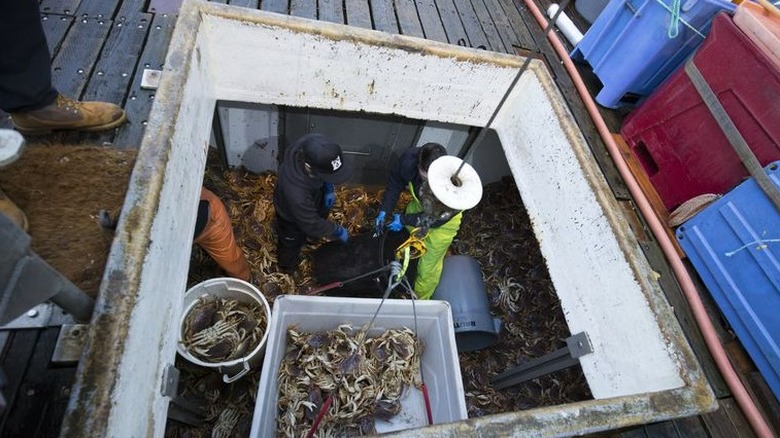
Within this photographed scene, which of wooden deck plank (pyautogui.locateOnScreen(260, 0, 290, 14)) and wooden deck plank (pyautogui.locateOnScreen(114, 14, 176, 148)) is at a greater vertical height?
wooden deck plank (pyautogui.locateOnScreen(260, 0, 290, 14))

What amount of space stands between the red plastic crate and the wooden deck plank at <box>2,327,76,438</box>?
4.29 m

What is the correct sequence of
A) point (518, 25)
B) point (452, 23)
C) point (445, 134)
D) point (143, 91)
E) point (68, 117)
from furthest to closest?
point (445, 134)
point (518, 25)
point (452, 23)
point (143, 91)
point (68, 117)

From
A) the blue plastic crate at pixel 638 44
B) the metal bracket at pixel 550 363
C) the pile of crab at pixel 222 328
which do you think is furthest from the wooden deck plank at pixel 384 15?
the metal bracket at pixel 550 363

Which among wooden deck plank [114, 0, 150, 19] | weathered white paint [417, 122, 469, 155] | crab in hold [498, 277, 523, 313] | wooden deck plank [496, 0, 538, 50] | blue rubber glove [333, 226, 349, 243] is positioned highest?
wooden deck plank [496, 0, 538, 50]

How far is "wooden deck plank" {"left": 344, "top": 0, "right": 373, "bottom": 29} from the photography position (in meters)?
3.64

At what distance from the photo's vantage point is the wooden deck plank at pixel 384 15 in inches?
145

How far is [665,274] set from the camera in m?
2.97

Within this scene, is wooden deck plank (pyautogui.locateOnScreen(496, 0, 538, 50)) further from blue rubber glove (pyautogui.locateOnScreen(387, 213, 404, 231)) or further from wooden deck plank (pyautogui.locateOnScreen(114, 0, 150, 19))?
wooden deck plank (pyautogui.locateOnScreen(114, 0, 150, 19))

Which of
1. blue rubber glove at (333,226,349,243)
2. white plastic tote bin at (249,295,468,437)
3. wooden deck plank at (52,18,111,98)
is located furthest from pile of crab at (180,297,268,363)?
wooden deck plank at (52,18,111,98)

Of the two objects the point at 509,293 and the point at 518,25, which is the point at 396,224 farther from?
the point at 518,25

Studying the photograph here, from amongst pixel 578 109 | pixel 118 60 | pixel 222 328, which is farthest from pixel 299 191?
pixel 578 109

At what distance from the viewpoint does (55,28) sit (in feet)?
9.76

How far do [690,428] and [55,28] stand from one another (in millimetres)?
5445

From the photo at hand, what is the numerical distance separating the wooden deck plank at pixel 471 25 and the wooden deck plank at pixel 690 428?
3.53 meters
